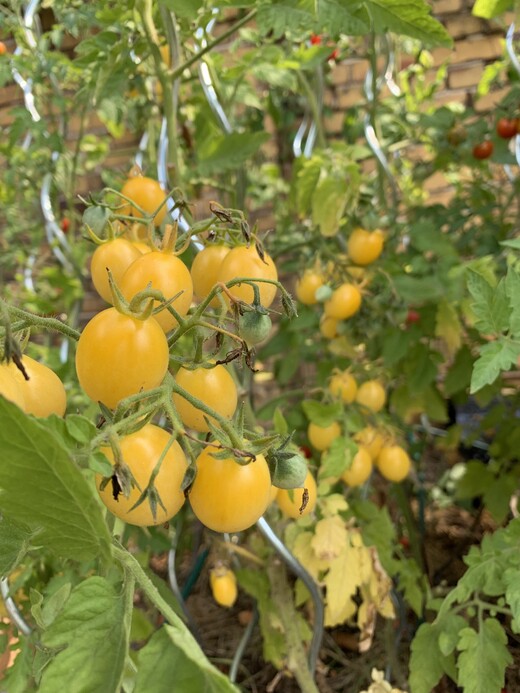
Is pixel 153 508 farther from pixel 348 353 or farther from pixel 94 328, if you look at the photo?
pixel 348 353

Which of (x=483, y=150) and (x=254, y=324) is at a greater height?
(x=254, y=324)

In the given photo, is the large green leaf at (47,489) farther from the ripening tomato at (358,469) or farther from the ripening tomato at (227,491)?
the ripening tomato at (358,469)

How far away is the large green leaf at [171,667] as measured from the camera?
31 centimetres

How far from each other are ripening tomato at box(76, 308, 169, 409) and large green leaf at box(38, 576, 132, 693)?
5.1 inches

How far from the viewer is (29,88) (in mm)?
1315

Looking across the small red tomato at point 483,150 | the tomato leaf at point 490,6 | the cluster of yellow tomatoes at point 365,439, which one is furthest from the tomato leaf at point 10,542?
the small red tomato at point 483,150

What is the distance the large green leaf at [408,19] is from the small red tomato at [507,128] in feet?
2.27

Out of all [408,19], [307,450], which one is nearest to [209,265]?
[408,19]

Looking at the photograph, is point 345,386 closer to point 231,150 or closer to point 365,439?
point 365,439

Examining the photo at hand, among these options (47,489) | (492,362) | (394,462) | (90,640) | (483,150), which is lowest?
(394,462)

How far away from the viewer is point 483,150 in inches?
52.8

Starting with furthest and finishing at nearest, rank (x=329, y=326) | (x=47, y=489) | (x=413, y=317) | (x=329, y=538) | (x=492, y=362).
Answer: (x=413, y=317), (x=329, y=326), (x=329, y=538), (x=492, y=362), (x=47, y=489)

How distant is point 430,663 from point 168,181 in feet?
2.51

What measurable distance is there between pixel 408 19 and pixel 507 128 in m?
0.74
